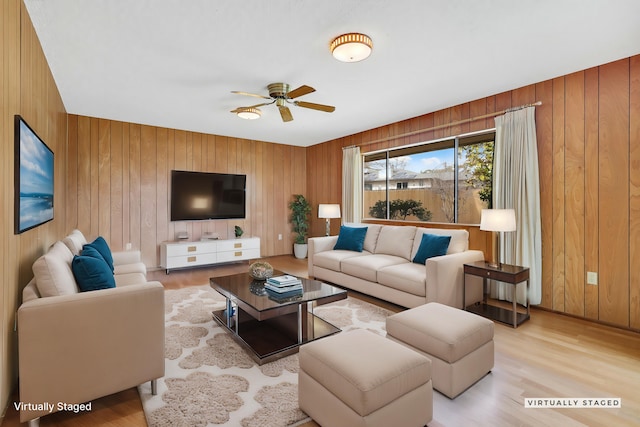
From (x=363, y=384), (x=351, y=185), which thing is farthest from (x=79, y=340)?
(x=351, y=185)

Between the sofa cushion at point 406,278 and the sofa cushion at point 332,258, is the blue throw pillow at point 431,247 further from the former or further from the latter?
the sofa cushion at point 332,258

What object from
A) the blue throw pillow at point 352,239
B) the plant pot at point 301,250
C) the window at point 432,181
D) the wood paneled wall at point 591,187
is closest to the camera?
the wood paneled wall at point 591,187

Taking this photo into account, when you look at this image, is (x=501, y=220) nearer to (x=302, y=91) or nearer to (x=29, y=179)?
(x=302, y=91)

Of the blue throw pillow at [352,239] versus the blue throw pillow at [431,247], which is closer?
the blue throw pillow at [431,247]

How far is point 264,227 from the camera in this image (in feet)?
21.6

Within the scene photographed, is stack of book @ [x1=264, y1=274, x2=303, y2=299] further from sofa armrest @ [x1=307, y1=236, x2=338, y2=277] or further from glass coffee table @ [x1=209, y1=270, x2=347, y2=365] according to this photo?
sofa armrest @ [x1=307, y1=236, x2=338, y2=277]

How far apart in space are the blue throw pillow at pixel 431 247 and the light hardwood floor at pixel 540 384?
0.94 metres

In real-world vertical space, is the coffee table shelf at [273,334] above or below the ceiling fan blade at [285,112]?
below

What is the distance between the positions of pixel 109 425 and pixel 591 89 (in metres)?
4.70

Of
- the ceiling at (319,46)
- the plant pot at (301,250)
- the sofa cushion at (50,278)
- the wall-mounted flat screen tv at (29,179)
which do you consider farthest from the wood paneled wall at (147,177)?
the sofa cushion at (50,278)

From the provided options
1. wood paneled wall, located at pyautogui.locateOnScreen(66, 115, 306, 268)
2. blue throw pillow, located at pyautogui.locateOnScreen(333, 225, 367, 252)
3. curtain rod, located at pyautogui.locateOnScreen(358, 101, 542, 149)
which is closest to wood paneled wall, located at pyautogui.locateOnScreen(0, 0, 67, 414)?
wood paneled wall, located at pyautogui.locateOnScreen(66, 115, 306, 268)

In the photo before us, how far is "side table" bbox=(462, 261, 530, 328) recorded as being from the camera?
292cm

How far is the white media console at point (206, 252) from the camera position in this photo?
5.08 meters

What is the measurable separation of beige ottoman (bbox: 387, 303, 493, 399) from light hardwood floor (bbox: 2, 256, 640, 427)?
0.33 feet
